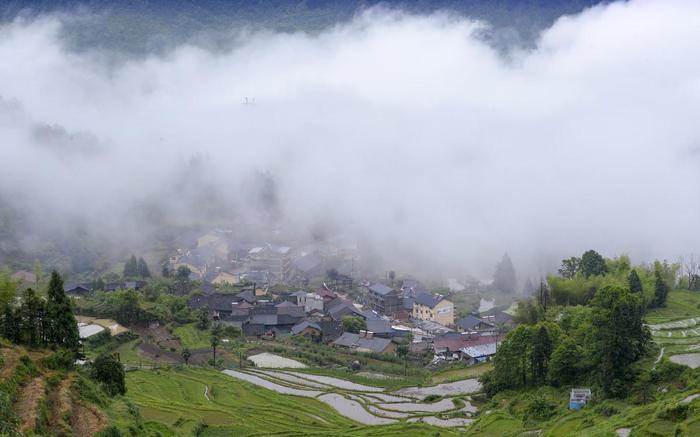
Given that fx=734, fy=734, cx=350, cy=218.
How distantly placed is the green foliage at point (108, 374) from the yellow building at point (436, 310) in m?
32.3

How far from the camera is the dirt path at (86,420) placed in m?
18.2

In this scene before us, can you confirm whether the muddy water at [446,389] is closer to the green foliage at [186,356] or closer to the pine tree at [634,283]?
the pine tree at [634,283]

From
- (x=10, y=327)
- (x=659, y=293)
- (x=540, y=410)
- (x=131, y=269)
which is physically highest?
(x=131, y=269)

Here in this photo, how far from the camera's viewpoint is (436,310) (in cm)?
5381

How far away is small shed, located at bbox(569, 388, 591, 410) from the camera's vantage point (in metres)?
25.8

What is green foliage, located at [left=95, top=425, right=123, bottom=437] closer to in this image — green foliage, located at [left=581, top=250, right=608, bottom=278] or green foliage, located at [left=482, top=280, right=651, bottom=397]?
green foliage, located at [left=482, top=280, right=651, bottom=397]

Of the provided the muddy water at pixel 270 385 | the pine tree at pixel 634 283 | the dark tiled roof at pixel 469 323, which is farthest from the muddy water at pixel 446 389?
the dark tiled roof at pixel 469 323

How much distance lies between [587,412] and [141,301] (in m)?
33.7

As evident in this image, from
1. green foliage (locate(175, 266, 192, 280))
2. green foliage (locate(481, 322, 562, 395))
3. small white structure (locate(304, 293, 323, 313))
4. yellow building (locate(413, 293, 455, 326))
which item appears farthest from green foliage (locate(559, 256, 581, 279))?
green foliage (locate(175, 266, 192, 280))

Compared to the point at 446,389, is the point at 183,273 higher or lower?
higher

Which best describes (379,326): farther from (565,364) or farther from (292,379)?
(565,364)

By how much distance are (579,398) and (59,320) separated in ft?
60.0

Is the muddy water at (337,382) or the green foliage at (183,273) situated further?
the green foliage at (183,273)

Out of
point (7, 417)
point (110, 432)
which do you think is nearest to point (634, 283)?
point (110, 432)
